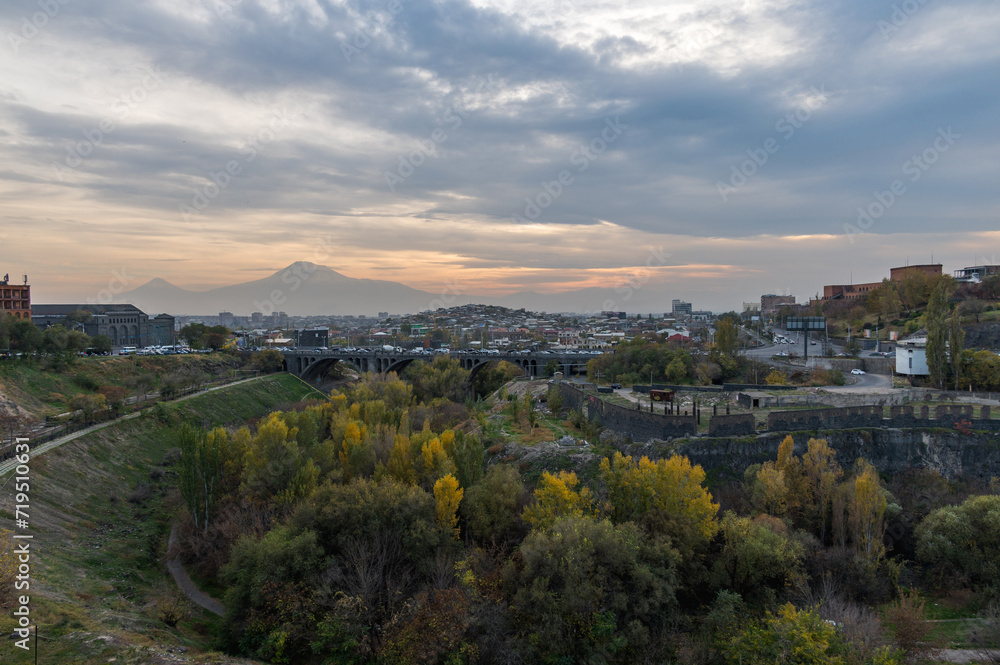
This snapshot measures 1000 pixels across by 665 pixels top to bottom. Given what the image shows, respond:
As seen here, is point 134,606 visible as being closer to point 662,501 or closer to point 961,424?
point 662,501

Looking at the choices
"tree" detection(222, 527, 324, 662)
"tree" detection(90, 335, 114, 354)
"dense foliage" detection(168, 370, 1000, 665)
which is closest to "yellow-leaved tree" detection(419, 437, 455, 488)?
"dense foliage" detection(168, 370, 1000, 665)

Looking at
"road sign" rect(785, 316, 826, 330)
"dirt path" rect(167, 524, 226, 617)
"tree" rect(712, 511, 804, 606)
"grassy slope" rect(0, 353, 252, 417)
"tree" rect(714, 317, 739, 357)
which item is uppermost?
"road sign" rect(785, 316, 826, 330)

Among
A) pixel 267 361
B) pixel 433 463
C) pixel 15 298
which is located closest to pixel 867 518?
pixel 433 463

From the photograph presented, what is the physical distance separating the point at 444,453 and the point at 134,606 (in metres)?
14.1

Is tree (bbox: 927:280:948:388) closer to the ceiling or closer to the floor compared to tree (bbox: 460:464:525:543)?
closer to the ceiling

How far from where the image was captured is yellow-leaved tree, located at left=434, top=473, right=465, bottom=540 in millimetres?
24094

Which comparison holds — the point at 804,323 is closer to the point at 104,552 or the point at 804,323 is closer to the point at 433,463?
the point at 433,463

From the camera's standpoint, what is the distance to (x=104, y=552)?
26406 mm

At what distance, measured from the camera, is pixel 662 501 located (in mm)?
24516

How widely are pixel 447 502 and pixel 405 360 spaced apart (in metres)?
65.4

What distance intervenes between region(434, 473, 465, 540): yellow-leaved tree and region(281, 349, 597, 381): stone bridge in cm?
5419

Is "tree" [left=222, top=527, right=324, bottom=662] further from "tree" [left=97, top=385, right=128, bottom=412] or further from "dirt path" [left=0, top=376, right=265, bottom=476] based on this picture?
"tree" [left=97, top=385, right=128, bottom=412]

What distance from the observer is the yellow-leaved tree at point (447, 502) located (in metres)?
24.1

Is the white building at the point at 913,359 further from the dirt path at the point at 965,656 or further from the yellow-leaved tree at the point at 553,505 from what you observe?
the yellow-leaved tree at the point at 553,505
